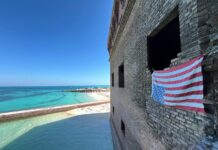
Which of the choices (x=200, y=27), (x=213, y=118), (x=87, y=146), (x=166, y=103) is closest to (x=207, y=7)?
(x=200, y=27)

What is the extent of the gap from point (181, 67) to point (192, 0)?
1.02 m

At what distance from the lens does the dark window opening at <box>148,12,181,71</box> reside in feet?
12.1

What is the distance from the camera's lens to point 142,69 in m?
4.05

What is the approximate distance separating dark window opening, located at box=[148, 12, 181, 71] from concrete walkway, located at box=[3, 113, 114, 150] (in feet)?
23.7

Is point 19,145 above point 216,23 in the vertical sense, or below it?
below

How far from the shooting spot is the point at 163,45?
405 centimetres

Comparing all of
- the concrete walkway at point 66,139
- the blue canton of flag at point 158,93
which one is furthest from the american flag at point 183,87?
the concrete walkway at point 66,139

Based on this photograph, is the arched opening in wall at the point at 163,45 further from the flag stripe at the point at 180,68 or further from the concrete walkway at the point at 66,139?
the concrete walkway at the point at 66,139

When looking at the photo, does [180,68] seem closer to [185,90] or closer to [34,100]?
[185,90]

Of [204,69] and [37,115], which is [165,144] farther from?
[37,115]

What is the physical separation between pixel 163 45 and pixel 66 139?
10.5 meters

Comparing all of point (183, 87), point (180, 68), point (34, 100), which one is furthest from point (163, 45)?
point (34, 100)

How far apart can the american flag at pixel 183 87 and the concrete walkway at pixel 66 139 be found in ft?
24.9

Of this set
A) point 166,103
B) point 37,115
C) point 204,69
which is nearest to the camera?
point 204,69
